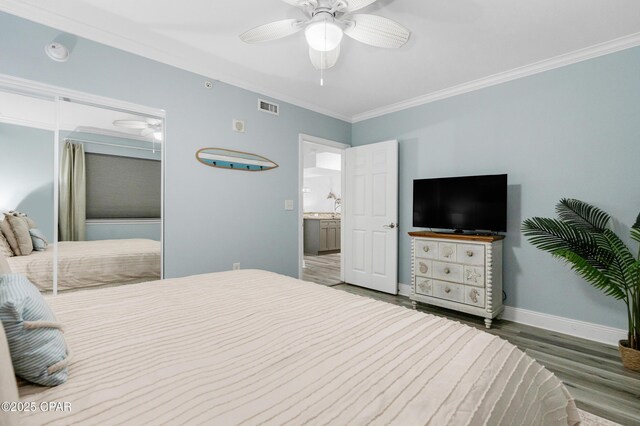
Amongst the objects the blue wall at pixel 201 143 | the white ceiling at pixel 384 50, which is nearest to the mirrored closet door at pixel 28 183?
the blue wall at pixel 201 143

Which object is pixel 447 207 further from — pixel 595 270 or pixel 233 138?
pixel 233 138

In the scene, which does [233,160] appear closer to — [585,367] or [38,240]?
[38,240]

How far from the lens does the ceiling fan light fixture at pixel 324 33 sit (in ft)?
6.30

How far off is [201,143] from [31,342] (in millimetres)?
2553

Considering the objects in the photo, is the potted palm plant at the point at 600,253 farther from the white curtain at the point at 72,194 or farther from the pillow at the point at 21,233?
the pillow at the point at 21,233

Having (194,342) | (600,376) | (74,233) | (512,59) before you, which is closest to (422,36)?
(512,59)

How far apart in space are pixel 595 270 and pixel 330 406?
2529 millimetres

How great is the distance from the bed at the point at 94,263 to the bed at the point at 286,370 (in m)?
1.13

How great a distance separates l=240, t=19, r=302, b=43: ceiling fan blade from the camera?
1.97 m

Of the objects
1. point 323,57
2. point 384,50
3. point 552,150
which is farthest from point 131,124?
Answer: point 552,150

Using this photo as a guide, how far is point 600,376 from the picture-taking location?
2.07 metres

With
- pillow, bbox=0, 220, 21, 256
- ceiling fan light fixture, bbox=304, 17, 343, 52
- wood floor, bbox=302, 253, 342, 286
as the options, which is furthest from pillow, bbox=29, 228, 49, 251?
wood floor, bbox=302, 253, 342, 286

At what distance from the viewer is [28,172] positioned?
2256 mm

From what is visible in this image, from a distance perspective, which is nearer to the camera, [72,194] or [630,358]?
[630,358]
